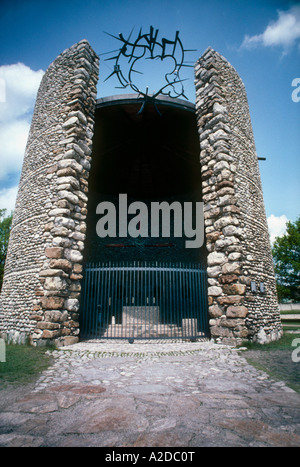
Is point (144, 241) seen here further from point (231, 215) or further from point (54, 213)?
point (54, 213)

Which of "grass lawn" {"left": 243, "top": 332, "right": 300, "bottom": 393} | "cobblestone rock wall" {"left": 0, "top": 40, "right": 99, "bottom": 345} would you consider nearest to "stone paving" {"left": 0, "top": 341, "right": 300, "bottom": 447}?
"grass lawn" {"left": 243, "top": 332, "right": 300, "bottom": 393}

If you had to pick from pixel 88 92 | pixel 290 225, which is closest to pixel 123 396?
pixel 88 92

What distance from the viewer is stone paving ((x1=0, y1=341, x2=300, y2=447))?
1.64 meters

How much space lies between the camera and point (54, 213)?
5734mm

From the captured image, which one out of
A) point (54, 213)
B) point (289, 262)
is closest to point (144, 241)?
point (54, 213)

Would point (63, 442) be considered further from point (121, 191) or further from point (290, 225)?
point (290, 225)

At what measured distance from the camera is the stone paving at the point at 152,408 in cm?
164

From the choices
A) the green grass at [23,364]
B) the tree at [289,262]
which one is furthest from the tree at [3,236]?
the tree at [289,262]

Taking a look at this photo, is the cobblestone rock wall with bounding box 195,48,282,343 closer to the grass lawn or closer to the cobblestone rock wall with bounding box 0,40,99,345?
the grass lawn

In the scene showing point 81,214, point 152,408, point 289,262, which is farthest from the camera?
point 289,262

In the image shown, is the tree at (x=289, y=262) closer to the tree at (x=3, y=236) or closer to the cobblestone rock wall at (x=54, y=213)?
the cobblestone rock wall at (x=54, y=213)

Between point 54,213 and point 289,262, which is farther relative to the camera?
point 289,262

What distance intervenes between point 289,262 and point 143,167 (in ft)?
50.3

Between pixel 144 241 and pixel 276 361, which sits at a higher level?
pixel 144 241
